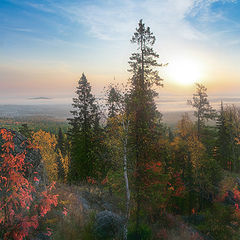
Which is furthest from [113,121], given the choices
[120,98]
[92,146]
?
[92,146]

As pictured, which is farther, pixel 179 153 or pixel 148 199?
pixel 179 153

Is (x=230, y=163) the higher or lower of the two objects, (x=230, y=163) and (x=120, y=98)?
the lower

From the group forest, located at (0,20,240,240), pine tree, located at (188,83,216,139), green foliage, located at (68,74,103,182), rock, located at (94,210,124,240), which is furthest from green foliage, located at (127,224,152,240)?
pine tree, located at (188,83,216,139)

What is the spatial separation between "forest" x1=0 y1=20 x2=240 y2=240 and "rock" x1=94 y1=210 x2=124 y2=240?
4 centimetres

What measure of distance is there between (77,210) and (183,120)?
75.9 feet

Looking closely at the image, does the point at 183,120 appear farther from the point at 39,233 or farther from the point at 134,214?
the point at 39,233

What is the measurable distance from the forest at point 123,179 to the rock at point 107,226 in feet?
0.14

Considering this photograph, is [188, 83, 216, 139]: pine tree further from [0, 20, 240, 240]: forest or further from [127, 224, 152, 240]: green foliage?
[127, 224, 152, 240]: green foliage

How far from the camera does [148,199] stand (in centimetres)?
1170

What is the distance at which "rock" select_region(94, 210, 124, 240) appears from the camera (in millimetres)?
9016

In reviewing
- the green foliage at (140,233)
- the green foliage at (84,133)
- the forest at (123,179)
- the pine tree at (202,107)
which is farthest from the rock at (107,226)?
the pine tree at (202,107)

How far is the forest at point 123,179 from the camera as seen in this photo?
22.9 ft

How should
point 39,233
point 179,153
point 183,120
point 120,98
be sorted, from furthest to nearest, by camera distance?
point 183,120
point 179,153
point 120,98
point 39,233

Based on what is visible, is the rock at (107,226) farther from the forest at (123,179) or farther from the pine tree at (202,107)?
the pine tree at (202,107)
